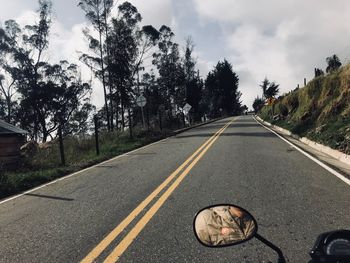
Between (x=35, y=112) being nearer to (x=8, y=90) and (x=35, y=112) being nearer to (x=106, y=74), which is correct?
(x=8, y=90)

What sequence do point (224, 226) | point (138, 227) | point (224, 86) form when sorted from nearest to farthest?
point (224, 226)
point (138, 227)
point (224, 86)

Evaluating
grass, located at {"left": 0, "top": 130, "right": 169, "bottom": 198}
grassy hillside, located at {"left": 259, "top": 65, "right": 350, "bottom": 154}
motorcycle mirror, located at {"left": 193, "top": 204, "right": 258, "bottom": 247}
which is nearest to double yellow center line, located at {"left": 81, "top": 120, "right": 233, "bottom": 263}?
motorcycle mirror, located at {"left": 193, "top": 204, "right": 258, "bottom": 247}

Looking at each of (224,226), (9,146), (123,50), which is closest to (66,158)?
(9,146)

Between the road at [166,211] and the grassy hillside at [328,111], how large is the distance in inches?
165

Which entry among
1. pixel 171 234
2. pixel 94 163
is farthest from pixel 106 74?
pixel 171 234

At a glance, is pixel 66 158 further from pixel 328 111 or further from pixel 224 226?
pixel 224 226

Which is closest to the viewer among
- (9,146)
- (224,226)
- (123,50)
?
(224,226)

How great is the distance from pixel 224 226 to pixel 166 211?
435 cm

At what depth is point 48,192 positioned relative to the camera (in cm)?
952

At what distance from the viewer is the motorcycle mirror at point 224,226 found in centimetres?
227

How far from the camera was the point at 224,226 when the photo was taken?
7.61ft

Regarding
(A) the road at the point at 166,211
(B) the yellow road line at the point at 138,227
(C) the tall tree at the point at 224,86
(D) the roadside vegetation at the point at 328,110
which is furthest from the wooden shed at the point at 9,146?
(C) the tall tree at the point at 224,86

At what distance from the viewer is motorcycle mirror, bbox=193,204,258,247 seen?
2266mm

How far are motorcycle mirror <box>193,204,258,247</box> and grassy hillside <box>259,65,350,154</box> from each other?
11.1 m
